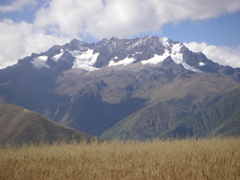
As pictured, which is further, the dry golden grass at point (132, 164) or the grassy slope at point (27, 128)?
the grassy slope at point (27, 128)

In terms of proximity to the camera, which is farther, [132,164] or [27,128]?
[27,128]

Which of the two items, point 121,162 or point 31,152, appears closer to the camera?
point 121,162

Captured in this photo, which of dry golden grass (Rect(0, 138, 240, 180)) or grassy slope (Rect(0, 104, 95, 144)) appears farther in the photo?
grassy slope (Rect(0, 104, 95, 144))

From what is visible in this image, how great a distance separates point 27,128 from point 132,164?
11725 cm

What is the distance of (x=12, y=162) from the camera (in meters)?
9.09

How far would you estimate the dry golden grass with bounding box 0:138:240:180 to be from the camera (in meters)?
7.03

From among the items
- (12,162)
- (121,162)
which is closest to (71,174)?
(121,162)

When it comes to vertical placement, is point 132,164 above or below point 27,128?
above

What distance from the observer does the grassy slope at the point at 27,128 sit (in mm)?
109750

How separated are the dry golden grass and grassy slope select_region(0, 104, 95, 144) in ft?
307

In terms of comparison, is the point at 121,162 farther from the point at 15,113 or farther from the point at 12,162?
the point at 15,113

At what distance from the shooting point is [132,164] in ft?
27.1

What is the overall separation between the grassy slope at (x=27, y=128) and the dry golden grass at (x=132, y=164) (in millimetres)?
93490

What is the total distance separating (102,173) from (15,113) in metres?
146
